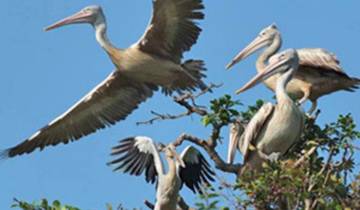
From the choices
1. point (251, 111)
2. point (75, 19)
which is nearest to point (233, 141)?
point (251, 111)

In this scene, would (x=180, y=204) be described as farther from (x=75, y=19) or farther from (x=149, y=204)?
(x=75, y=19)

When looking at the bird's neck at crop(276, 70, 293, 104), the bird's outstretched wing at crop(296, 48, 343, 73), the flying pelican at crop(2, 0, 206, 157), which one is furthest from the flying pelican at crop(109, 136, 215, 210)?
the bird's outstretched wing at crop(296, 48, 343, 73)

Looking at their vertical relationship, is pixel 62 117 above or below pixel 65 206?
above

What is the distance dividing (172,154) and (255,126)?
100cm

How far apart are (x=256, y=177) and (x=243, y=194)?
43 cm

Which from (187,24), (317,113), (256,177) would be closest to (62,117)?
(187,24)

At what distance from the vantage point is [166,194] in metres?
14.4

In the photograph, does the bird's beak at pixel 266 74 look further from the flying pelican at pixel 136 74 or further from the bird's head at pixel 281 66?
the flying pelican at pixel 136 74

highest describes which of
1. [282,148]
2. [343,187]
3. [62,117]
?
[62,117]

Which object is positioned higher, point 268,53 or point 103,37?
point 268,53

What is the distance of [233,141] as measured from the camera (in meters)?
15.9

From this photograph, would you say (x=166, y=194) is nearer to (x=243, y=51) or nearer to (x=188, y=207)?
(x=188, y=207)

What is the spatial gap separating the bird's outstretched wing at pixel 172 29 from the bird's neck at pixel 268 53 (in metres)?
1.12

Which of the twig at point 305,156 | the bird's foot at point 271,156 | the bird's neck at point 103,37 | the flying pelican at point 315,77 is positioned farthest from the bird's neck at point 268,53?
the twig at point 305,156
